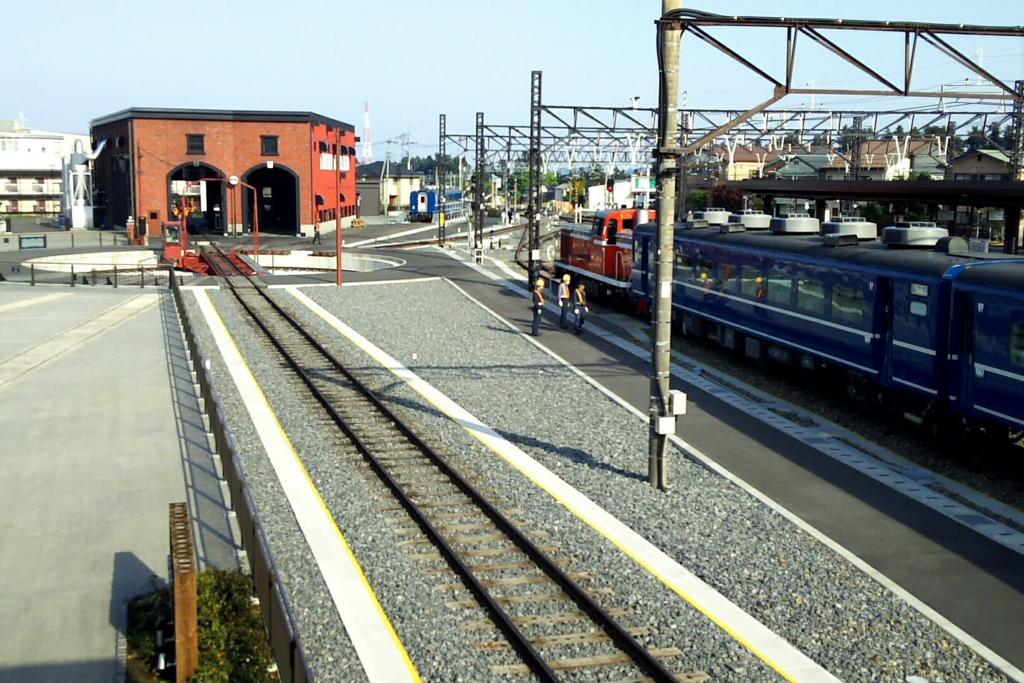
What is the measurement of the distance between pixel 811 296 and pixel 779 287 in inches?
60.9

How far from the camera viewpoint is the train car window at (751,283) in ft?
76.4

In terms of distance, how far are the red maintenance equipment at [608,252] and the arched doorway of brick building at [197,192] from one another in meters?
41.0

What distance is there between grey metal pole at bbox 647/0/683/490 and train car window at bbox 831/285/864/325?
5711 millimetres

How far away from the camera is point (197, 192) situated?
7769 centimetres

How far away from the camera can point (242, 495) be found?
38.7ft

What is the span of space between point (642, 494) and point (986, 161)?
62.1m

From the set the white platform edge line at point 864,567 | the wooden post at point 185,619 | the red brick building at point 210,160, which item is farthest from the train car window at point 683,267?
the red brick building at point 210,160

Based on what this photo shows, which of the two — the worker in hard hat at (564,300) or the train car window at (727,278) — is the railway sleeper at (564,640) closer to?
the train car window at (727,278)

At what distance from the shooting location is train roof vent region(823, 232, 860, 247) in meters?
20.7

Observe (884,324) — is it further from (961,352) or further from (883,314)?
(961,352)

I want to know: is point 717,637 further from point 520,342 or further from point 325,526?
point 520,342

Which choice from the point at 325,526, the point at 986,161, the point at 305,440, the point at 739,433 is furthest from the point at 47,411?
the point at 986,161

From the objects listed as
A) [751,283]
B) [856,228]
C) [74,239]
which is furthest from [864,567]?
[74,239]

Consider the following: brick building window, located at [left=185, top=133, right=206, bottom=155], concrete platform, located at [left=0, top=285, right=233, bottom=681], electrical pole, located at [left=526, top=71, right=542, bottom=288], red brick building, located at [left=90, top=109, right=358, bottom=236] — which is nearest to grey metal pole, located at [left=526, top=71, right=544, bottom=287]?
electrical pole, located at [left=526, top=71, right=542, bottom=288]
